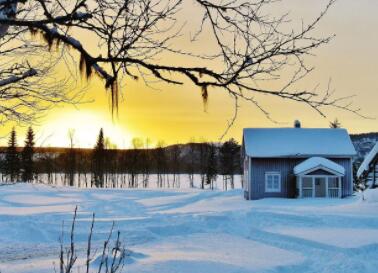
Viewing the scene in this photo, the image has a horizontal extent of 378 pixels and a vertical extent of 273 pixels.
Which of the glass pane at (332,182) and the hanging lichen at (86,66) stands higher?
the hanging lichen at (86,66)

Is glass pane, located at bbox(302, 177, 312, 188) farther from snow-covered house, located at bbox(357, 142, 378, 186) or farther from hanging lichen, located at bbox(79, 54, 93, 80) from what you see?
hanging lichen, located at bbox(79, 54, 93, 80)

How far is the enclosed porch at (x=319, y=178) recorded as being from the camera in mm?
35625

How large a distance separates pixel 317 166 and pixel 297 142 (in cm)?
327

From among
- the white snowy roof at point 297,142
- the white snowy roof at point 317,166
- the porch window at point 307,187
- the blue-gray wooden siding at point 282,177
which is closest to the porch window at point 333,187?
the blue-gray wooden siding at point 282,177

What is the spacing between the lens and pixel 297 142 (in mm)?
38250

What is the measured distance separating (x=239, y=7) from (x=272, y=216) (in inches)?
659

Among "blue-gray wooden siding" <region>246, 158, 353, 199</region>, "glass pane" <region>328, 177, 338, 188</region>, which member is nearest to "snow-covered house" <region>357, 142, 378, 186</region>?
"glass pane" <region>328, 177, 338, 188</region>

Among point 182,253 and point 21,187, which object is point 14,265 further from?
point 21,187

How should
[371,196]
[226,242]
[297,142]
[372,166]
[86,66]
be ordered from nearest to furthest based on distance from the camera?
[86,66] < [226,242] < [371,196] < [372,166] < [297,142]

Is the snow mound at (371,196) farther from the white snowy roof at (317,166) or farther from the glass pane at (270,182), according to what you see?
the glass pane at (270,182)

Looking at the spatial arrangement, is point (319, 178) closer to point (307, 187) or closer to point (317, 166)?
point (307, 187)

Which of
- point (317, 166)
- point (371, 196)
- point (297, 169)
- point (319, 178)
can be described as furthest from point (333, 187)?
point (371, 196)

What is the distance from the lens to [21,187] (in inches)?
2122

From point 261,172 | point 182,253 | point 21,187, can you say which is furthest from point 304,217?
point 21,187
